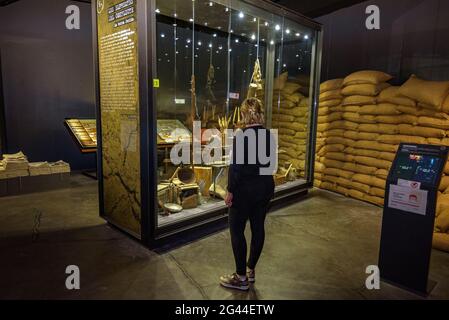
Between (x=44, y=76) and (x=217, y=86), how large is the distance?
11.6 feet

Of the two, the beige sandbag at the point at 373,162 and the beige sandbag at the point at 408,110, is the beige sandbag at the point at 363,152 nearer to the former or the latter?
the beige sandbag at the point at 373,162

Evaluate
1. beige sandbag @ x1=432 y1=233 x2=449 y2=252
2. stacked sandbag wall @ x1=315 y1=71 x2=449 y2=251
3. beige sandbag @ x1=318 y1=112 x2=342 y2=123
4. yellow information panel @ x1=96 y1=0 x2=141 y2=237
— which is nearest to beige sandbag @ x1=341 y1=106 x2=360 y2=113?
stacked sandbag wall @ x1=315 y1=71 x2=449 y2=251

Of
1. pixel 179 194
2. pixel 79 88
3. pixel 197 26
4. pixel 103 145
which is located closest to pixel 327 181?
pixel 179 194

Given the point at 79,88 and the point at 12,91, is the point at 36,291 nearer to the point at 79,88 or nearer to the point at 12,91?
the point at 12,91

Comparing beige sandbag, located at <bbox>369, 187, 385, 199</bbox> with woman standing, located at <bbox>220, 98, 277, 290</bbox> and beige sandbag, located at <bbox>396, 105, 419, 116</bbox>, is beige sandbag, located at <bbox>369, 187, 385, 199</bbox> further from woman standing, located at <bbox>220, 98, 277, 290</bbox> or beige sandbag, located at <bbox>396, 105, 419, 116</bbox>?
woman standing, located at <bbox>220, 98, 277, 290</bbox>

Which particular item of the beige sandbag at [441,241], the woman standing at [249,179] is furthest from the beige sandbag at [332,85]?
the woman standing at [249,179]

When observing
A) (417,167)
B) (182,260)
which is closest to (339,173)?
(417,167)

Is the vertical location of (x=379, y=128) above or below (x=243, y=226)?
above

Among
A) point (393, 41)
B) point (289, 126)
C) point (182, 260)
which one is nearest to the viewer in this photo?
point (182, 260)

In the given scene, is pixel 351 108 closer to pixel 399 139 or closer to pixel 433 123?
pixel 399 139

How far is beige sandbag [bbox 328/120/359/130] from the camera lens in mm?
5341

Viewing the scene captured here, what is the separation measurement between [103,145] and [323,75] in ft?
16.0

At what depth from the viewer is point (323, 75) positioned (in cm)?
681

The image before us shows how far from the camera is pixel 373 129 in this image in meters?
5.03
